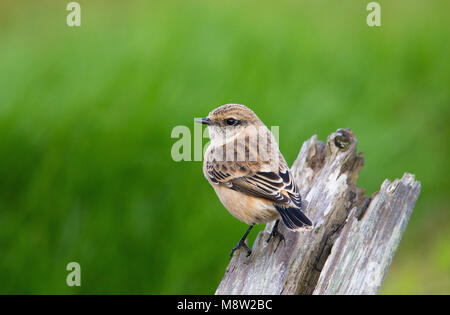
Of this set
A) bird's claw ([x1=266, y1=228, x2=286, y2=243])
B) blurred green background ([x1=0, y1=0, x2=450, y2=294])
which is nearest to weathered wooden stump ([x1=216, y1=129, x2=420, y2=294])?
bird's claw ([x1=266, y1=228, x2=286, y2=243])

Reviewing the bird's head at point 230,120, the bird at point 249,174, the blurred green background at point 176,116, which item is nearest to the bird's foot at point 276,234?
the bird at point 249,174

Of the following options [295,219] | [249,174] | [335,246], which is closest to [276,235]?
[295,219]

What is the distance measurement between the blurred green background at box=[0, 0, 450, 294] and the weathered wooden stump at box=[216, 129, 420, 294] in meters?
2.19

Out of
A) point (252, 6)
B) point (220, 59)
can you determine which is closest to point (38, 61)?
point (220, 59)

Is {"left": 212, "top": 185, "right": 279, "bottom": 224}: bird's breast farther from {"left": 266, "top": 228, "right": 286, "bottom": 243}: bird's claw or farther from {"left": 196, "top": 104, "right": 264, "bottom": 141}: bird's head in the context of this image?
{"left": 196, "top": 104, "right": 264, "bottom": 141}: bird's head

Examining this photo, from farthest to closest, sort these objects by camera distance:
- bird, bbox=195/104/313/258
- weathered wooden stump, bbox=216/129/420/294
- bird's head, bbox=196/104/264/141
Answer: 1. bird's head, bbox=196/104/264/141
2. bird, bbox=195/104/313/258
3. weathered wooden stump, bbox=216/129/420/294

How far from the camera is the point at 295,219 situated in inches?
138

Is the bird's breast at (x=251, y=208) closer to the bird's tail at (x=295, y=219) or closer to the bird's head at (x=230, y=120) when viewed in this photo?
the bird's tail at (x=295, y=219)

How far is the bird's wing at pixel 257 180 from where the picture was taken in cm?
388

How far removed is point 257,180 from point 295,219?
760mm

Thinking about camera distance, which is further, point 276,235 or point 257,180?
point 257,180

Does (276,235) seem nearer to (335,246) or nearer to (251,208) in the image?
(251,208)

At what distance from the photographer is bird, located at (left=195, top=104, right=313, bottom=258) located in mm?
3855
